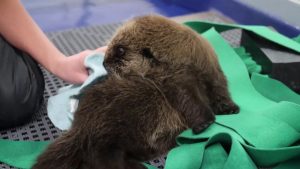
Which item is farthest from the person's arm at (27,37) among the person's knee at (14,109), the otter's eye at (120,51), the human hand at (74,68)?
the otter's eye at (120,51)

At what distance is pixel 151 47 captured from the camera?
0.73 metres

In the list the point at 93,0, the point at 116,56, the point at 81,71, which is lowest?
the point at 93,0

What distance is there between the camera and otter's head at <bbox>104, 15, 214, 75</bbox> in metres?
0.73

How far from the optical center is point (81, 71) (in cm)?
105

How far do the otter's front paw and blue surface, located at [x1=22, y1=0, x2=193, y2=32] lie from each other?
131 centimetres

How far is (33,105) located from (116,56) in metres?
0.34

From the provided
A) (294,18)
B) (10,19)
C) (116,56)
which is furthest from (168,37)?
(294,18)

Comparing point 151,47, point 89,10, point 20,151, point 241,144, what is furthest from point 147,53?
point 89,10

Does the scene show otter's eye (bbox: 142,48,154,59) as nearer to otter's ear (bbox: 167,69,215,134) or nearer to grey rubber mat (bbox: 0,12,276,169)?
otter's ear (bbox: 167,69,215,134)

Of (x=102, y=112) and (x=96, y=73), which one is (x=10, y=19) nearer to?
(x=96, y=73)

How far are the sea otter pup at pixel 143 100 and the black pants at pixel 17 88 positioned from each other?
31 centimetres

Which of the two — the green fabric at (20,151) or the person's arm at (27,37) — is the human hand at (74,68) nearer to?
the person's arm at (27,37)

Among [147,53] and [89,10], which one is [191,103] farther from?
[89,10]

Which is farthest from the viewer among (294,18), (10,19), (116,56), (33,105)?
(294,18)
